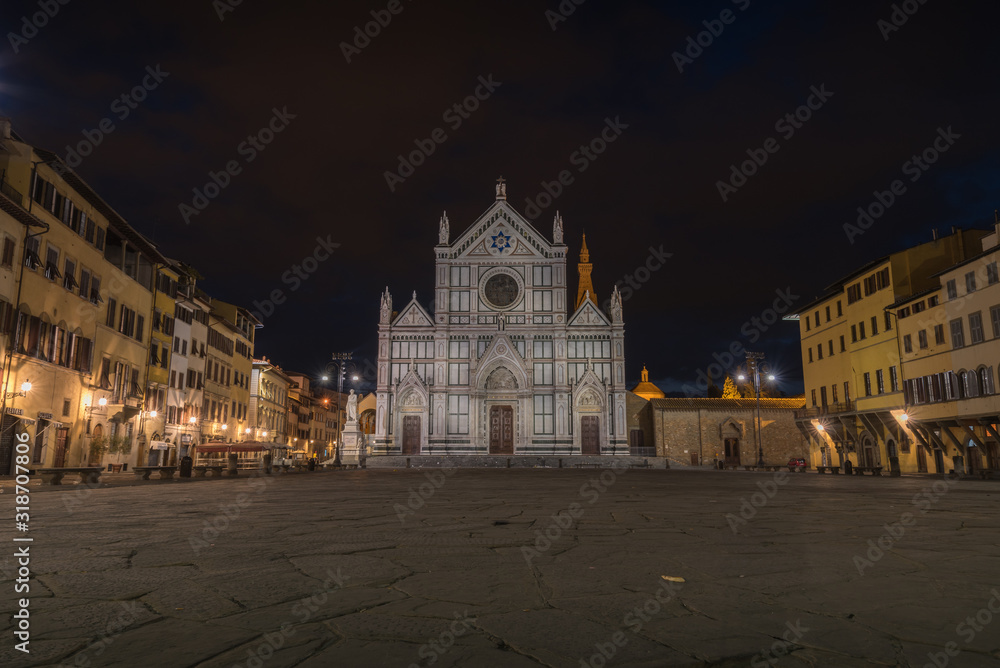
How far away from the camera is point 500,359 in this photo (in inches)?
1929

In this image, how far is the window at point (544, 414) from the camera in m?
48.4

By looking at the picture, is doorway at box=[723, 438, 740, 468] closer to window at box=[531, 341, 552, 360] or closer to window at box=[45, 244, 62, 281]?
window at box=[531, 341, 552, 360]

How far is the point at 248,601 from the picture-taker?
12.4ft

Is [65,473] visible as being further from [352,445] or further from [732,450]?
[732,450]

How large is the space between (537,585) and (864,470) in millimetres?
32238

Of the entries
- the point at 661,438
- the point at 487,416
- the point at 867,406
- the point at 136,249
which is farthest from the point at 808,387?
the point at 136,249

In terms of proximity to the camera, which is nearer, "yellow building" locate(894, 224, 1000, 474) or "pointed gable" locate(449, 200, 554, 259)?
"yellow building" locate(894, 224, 1000, 474)

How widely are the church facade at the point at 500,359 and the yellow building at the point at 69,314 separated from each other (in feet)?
63.0

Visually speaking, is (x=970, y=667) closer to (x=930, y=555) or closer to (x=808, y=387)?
(x=930, y=555)

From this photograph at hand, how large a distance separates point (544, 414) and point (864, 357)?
20923mm

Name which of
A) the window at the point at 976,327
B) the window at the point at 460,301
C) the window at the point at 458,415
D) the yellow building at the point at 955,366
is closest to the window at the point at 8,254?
the window at the point at 458,415

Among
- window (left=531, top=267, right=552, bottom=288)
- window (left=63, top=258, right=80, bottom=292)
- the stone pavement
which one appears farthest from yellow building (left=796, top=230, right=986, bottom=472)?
window (left=63, top=258, right=80, bottom=292)

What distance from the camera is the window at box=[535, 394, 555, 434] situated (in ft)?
159

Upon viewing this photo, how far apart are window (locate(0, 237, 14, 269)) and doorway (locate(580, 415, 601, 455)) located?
35354 mm
